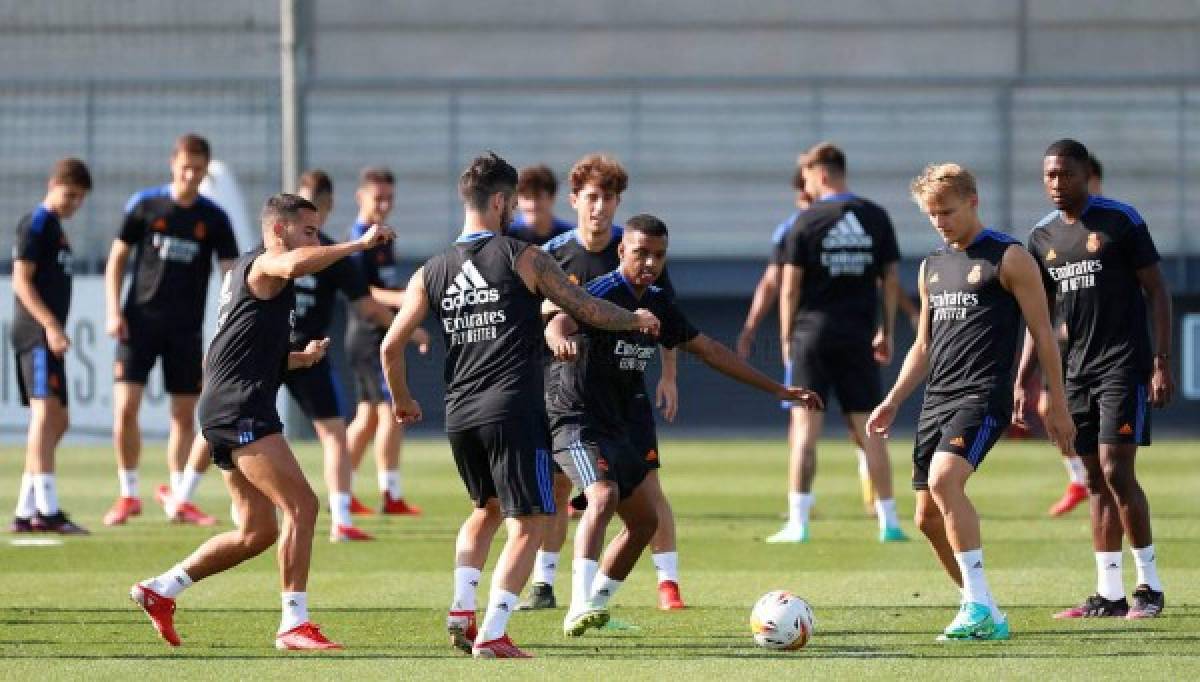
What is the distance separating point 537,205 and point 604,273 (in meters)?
2.08

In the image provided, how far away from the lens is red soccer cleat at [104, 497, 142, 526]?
14.2 m

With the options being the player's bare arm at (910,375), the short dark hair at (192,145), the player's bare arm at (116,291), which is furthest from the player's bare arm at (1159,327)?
the player's bare arm at (116,291)

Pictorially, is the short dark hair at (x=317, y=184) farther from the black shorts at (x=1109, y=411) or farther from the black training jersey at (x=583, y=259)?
the black shorts at (x=1109, y=411)

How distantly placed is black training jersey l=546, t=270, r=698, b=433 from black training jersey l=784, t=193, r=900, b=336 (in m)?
4.05

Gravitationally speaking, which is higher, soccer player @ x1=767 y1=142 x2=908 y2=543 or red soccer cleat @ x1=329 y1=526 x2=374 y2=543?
soccer player @ x1=767 y1=142 x2=908 y2=543

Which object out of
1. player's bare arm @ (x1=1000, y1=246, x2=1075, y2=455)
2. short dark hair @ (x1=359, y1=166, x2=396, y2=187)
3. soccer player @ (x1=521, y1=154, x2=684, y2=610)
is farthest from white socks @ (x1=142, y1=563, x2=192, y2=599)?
short dark hair @ (x1=359, y1=166, x2=396, y2=187)

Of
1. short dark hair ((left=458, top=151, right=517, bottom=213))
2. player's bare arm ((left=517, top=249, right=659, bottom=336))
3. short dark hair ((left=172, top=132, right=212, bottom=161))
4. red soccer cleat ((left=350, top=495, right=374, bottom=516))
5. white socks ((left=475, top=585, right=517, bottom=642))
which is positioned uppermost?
short dark hair ((left=172, top=132, right=212, bottom=161))

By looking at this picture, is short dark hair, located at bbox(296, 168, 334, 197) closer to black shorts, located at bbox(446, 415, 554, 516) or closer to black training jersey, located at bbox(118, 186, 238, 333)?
black training jersey, located at bbox(118, 186, 238, 333)

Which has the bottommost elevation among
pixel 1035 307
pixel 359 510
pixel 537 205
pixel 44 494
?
pixel 359 510

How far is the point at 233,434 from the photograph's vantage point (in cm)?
859

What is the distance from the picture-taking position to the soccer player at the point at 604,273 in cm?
972

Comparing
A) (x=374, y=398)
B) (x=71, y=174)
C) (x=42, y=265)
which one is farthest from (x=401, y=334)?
(x=374, y=398)

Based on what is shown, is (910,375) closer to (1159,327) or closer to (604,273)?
(1159,327)

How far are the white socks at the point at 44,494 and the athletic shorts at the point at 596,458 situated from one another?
5353 millimetres
